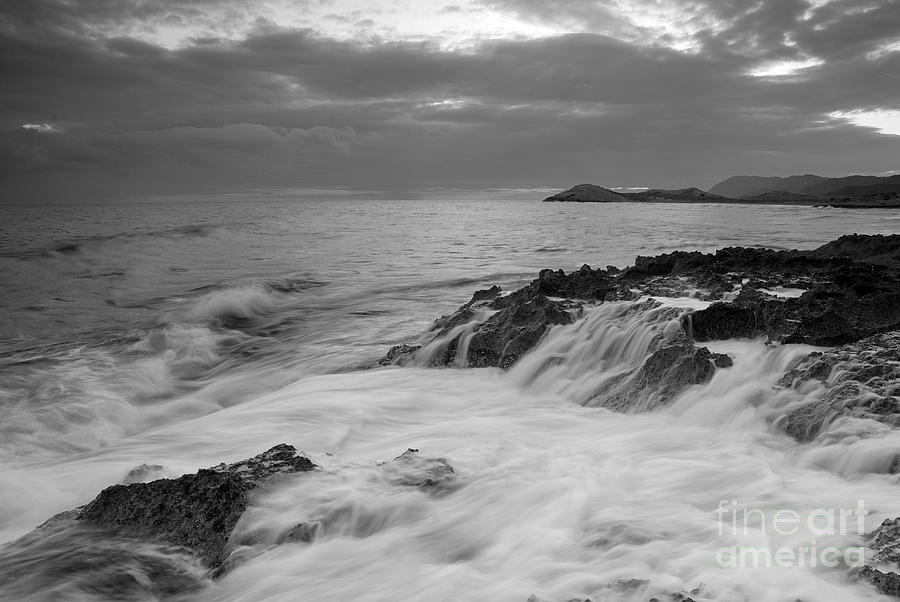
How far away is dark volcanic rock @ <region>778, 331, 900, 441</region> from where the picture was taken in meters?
4.73

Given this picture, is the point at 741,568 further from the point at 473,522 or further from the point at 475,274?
the point at 475,274

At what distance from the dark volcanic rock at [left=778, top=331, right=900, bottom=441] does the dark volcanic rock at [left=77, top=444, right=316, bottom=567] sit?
427 centimetres

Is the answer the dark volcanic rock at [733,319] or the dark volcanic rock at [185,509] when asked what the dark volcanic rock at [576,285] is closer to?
the dark volcanic rock at [733,319]

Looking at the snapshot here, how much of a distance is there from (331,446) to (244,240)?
104ft

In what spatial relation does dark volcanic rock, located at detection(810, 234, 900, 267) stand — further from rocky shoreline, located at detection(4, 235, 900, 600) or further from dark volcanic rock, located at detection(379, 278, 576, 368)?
dark volcanic rock, located at detection(379, 278, 576, 368)

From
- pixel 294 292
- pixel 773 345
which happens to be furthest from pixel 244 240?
pixel 773 345

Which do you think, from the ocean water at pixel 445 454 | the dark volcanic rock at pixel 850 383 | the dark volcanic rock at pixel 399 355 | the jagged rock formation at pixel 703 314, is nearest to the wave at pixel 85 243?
the ocean water at pixel 445 454

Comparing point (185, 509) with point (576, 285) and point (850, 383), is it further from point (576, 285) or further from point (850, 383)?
point (576, 285)

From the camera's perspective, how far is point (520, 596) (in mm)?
3217

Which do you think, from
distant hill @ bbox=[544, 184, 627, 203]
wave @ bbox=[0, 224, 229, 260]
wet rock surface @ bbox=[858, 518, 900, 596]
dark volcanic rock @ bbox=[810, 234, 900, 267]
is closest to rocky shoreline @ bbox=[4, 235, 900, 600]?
wet rock surface @ bbox=[858, 518, 900, 596]

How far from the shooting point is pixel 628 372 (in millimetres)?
6934

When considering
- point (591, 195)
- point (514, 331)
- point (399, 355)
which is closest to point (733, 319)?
point (514, 331)

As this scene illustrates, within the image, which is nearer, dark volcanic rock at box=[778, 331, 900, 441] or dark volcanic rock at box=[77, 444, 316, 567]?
dark volcanic rock at box=[77, 444, 316, 567]

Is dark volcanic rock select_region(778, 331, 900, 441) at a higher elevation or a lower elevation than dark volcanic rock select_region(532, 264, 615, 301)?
lower
